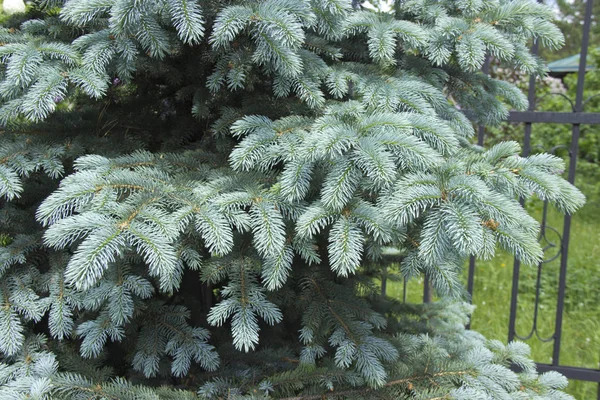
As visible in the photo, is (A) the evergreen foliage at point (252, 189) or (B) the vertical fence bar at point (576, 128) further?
(B) the vertical fence bar at point (576, 128)

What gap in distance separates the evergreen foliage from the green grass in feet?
5.21

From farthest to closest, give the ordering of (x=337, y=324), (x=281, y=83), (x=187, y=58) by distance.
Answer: (x=187, y=58) → (x=337, y=324) → (x=281, y=83)

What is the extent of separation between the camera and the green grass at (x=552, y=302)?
10.3 feet

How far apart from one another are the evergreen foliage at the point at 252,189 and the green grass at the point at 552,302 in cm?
159

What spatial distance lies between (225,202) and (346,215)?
0.28m

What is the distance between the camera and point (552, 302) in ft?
12.7

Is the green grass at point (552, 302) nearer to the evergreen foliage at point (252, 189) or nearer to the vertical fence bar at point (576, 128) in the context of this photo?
the vertical fence bar at point (576, 128)

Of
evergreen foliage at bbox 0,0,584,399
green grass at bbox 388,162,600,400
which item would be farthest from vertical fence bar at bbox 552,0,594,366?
evergreen foliage at bbox 0,0,584,399

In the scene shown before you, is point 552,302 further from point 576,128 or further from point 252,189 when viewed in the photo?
point 252,189

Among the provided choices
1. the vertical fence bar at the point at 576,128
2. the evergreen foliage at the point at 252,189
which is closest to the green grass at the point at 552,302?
the vertical fence bar at the point at 576,128

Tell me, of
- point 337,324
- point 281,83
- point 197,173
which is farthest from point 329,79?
point 337,324

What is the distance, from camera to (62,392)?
49.6 inches

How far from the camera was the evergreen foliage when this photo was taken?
108 centimetres

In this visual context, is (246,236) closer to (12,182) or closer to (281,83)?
(281,83)
